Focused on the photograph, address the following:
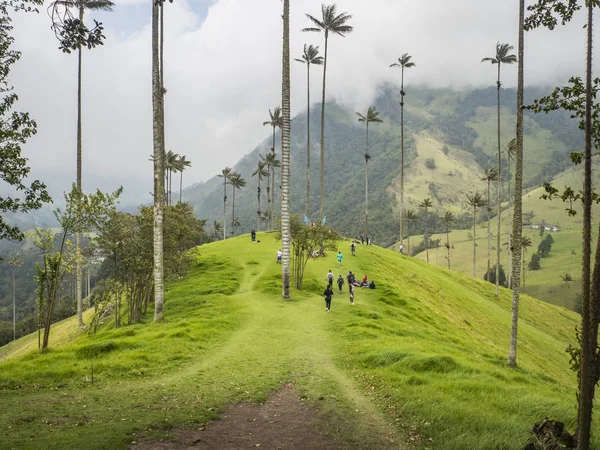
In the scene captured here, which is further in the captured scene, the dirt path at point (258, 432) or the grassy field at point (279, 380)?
the grassy field at point (279, 380)

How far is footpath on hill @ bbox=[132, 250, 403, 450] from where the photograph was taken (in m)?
10.9

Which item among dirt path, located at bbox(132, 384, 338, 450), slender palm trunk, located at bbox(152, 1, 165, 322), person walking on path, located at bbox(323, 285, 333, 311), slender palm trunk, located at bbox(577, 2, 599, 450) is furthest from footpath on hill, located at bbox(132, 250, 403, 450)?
slender palm trunk, located at bbox(152, 1, 165, 322)

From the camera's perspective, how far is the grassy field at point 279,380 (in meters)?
11.3

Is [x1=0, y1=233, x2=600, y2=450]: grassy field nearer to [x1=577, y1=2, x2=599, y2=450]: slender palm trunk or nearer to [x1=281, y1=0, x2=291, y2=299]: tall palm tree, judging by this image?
[x1=577, y1=2, x2=599, y2=450]: slender palm trunk

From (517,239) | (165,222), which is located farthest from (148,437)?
(165,222)

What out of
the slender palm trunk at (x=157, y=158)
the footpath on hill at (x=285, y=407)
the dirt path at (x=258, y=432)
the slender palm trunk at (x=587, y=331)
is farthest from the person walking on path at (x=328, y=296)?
the slender palm trunk at (x=587, y=331)

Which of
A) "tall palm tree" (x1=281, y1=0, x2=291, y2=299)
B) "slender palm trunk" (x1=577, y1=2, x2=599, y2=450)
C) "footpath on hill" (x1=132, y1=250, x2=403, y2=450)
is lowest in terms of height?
"footpath on hill" (x1=132, y1=250, x2=403, y2=450)

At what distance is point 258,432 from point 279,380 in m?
4.86

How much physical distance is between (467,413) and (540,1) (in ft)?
39.9

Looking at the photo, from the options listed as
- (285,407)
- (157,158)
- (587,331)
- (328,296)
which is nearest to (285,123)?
(157,158)

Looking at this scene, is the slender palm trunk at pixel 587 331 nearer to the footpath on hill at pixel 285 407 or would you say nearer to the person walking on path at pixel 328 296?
the footpath on hill at pixel 285 407

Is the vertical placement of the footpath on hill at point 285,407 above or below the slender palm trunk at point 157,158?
below

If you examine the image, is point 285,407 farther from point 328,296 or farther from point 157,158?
point 157,158

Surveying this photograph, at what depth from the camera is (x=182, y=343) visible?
70.2ft
